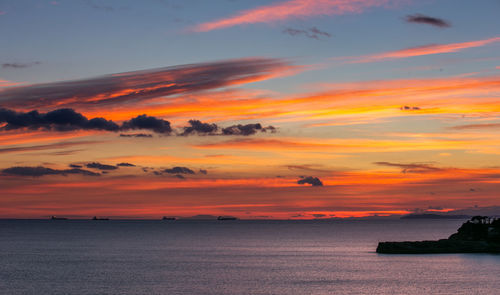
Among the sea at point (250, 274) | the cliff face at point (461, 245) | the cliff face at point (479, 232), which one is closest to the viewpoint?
the sea at point (250, 274)

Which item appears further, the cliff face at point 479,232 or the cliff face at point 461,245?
the cliff face at point 479,232

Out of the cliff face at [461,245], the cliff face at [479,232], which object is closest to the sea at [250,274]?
the cliff face at [461,245]

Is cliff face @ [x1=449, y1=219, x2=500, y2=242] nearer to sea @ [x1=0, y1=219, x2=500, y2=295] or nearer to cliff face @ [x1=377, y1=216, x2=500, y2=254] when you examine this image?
cliff face @ [x1=377, y1=216, x2=500, y2=254]

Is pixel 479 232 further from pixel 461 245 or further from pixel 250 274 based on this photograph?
pixel 250 274

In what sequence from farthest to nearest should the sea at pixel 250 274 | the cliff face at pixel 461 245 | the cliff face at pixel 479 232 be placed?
the cliff face at pixel 479 232
the cliff face at pixel 461 245
the sea at pixel 250 274

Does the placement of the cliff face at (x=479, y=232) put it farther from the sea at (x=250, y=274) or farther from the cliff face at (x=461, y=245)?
the sea at (x=250, y=274)

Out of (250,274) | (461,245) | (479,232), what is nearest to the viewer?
(250,274)

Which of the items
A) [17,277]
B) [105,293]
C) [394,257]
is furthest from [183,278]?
[394,257]

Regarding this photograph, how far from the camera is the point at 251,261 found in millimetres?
139500

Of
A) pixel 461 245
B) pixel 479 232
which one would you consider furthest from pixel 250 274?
pixel 479 232

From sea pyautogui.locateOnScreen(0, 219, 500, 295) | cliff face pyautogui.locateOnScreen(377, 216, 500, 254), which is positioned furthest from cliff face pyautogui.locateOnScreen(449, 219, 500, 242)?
sea pyautogui.locateOnScreen(0, 219, 500, 295)

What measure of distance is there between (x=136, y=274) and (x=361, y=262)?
5063 cm

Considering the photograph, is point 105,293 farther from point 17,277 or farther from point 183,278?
point 17,277

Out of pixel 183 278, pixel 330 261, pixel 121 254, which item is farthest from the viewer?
pixel 121 254
